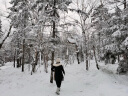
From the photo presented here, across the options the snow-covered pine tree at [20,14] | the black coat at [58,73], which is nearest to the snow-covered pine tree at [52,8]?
the black coat at [58,73]

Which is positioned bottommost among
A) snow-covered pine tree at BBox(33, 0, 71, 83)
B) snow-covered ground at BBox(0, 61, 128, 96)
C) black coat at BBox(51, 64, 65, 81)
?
snow-covered ground at BBox(0, 61, 128, 96)

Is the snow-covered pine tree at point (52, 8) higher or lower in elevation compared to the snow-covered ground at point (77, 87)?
higher

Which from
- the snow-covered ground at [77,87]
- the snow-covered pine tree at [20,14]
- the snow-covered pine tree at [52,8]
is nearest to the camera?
the snow-covered ground at [77,87]

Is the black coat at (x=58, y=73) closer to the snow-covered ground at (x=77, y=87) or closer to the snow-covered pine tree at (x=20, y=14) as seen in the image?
the snow-covered ground at (x=77, y=87)

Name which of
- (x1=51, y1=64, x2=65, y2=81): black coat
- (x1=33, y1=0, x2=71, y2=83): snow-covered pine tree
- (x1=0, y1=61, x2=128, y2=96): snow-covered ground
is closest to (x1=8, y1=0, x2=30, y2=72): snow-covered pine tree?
(x1=33, y1=0, x2=71, y2=83): snow-covered pine tree

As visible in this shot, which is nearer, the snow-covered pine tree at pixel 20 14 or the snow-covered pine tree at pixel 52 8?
the snow-covered pine tree at pixel 52 8

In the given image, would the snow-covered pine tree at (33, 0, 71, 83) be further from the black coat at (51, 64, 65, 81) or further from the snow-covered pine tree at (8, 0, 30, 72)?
the snow-covered pine tree at (8, 0, 30, 72)

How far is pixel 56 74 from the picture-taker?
8180 mm

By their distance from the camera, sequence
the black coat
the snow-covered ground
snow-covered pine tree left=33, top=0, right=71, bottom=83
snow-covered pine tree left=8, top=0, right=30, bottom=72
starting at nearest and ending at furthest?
the snow-covered ground, the black coat, snow-covered pine tree left=33, top=0, right=71, bottom=83, snow-covered pine tree left=8, top=0, right=30, bottom=72

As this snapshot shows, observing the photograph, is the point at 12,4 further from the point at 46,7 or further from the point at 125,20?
the point at 125,20

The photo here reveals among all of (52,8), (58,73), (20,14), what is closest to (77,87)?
(58,73)

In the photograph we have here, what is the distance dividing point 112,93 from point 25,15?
16240mm

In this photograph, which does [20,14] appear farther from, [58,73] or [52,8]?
[58,73]

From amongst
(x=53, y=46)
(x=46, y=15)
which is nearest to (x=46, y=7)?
(x=46, y=15)
